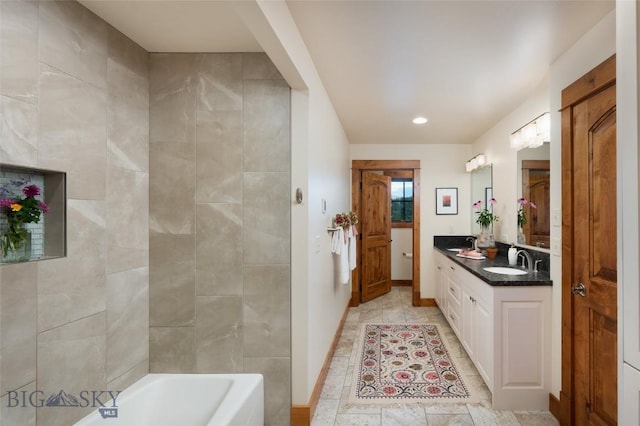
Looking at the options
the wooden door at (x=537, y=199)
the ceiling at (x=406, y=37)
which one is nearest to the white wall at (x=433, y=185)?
the wooden door at (x=537, y=199)

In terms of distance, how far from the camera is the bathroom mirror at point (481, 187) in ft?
12.6

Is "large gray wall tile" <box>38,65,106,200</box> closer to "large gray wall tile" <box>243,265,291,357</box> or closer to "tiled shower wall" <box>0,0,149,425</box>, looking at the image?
"tiled shower wall" <box>0,0,149,425</box>

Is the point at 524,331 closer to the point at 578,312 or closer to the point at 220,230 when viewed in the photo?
the point at 578,312

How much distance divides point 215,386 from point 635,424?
194 cm

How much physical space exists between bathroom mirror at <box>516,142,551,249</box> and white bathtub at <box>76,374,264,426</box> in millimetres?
2471

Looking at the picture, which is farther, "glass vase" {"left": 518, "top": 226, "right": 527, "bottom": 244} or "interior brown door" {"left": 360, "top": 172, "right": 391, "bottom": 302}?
"interior brown door" {"left": 360, "top": 172, "right": 391, "bottom": 302}

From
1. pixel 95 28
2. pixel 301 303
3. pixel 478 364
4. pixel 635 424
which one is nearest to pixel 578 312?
pixel 478 364

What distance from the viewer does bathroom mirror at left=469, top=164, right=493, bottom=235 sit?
383cm

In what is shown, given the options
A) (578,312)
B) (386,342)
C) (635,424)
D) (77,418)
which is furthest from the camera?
(386,342)

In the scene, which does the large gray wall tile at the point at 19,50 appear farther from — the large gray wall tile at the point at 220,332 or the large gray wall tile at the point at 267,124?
the large gray wall tile at the point at 220,332

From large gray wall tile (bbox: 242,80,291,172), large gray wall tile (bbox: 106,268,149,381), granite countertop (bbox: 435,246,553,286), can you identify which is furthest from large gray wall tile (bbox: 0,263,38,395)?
granite countertop (bbox: 435,246,553,286)

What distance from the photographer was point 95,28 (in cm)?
162

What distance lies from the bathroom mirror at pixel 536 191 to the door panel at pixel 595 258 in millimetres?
565

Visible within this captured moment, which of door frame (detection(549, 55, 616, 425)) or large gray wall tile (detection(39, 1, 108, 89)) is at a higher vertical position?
large gray wall tile (detection(39, 1, 108, 89))
